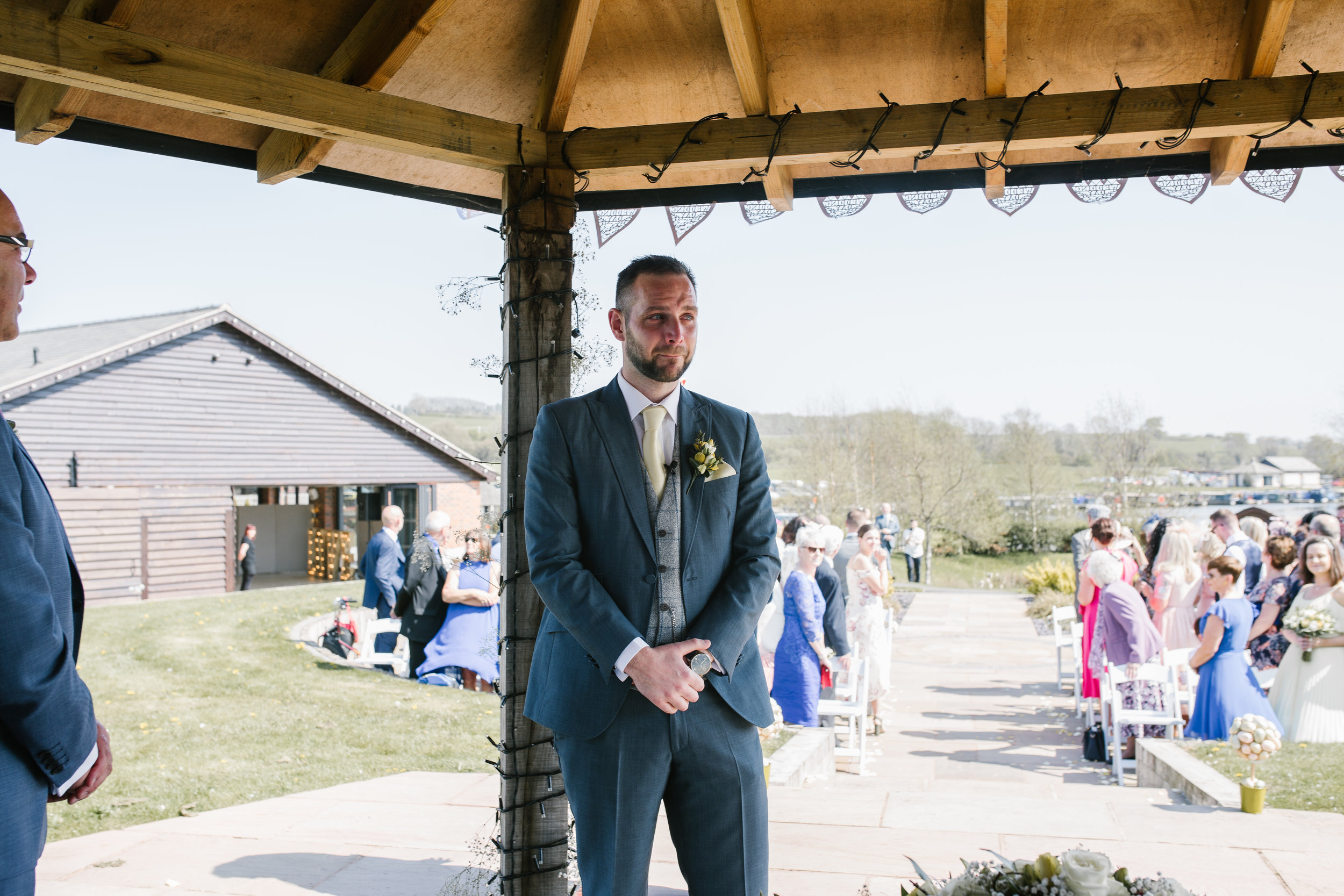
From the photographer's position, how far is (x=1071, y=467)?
30.2 metres

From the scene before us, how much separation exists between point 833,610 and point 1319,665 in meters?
3.02

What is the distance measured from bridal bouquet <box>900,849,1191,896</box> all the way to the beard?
128cm

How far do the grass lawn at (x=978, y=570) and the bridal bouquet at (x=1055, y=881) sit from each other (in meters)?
20.9

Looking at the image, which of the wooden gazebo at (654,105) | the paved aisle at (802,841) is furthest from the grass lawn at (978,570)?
the wooden gazebo at (654,105)

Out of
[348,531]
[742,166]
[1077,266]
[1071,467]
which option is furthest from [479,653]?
[1077,266]

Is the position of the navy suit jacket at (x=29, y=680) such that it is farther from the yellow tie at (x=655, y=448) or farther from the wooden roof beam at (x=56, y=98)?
the wooden roof beam at (x=56, y=98)

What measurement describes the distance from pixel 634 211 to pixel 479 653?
4.91 m

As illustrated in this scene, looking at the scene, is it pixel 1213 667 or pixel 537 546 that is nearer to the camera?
pixel 537 546

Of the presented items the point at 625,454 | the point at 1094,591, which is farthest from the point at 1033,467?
the point at 625,454

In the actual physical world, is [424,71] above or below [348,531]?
above

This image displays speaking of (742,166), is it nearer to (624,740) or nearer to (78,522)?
(624,740)

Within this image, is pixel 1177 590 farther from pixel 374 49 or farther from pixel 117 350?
pixel 117 350

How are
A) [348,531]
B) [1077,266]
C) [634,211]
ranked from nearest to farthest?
[634,211] → [348,531] → [1077,266]

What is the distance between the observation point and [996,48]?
2.77m
